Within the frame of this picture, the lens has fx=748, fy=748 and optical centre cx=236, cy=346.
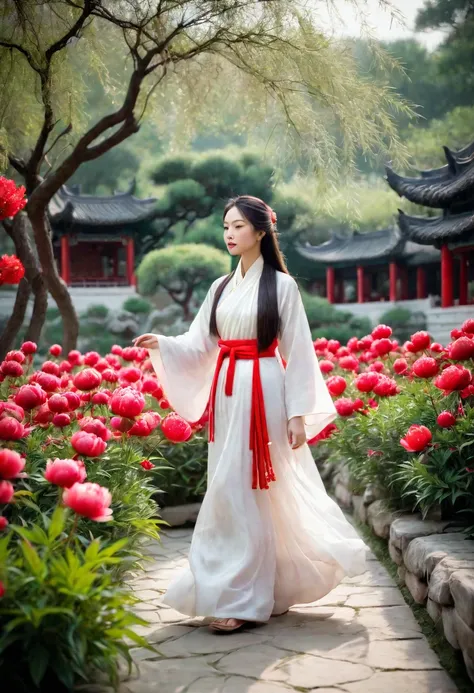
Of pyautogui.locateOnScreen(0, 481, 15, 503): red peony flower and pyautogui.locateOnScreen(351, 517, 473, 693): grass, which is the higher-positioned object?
pyautogui.locateOnScreen(0, 481, 15, 503): red peony flower

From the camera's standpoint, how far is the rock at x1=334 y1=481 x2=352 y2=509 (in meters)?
5.53

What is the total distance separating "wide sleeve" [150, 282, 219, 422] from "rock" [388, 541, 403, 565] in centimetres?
122

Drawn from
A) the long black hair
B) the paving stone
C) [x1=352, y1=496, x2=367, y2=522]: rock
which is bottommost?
[x1=352, y1=496, x2=367, y2=522]: rock

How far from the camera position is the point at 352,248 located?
17172 millimetres

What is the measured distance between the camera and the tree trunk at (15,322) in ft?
20.9

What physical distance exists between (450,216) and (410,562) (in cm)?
802

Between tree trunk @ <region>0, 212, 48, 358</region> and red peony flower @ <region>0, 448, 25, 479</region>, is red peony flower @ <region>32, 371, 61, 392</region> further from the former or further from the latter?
tree trunk @ <region>0, 212, 48, 358</region>

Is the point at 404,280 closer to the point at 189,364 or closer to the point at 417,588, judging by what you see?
the point at 189,364

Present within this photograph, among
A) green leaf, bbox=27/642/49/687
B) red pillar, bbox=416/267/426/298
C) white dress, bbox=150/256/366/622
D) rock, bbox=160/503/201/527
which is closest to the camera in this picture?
green leaf, bbox=27/642/49/687

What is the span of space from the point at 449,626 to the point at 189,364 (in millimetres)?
1605


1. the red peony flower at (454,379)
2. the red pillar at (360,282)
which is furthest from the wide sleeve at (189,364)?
the red pillar at (360,282)

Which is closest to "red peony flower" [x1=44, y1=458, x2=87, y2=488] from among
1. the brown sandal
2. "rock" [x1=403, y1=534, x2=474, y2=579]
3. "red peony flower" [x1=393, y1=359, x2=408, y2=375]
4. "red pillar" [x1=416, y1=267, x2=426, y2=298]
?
the brown sandal

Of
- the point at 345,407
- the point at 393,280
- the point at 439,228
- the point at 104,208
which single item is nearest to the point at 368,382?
the point at 345,407

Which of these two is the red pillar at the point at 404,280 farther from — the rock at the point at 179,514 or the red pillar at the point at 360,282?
the rock at the point at 179,514
